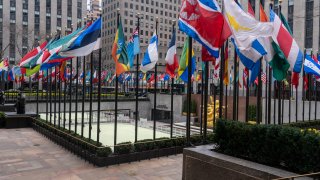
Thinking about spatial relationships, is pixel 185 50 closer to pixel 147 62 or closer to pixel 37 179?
pixel 147 62

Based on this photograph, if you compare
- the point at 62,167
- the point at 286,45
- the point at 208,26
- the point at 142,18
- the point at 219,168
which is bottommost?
the point at 62,167

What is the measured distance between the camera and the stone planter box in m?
9.05

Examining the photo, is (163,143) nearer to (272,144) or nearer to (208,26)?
(208,26)

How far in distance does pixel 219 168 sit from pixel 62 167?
329 inches

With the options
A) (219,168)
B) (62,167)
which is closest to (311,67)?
(219,168)

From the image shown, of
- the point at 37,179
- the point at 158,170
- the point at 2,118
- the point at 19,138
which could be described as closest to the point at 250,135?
the point at 158,170

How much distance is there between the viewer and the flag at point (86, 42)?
51.6 ft

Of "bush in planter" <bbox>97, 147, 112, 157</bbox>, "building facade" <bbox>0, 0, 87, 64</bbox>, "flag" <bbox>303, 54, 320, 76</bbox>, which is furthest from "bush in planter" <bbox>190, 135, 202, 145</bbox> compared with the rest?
"building facade" <bbox>0, 0, 87, 64</bbox>

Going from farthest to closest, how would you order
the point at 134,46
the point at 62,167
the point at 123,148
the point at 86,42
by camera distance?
the point at 134,46 → the point at 123,148 → the point at 86,42 → the point at 62,167

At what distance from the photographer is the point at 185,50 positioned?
16.9 metres

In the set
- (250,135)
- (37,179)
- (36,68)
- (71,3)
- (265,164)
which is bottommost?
(37,179)

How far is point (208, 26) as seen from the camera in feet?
38.5

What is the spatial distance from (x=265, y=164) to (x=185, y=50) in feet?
28.0

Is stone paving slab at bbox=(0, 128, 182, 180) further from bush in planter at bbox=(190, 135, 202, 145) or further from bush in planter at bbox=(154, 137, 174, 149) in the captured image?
bush in planter at bbox=(190, 135, 202, 145)
